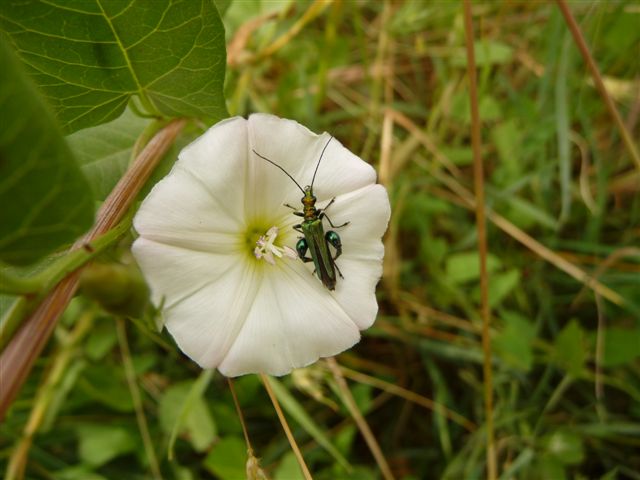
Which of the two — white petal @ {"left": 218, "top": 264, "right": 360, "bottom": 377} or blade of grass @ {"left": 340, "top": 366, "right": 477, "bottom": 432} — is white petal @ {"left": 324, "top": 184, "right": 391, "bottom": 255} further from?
blade of grass @ {"left": 340, "top": 366, "right": 477, "bottom": 432}

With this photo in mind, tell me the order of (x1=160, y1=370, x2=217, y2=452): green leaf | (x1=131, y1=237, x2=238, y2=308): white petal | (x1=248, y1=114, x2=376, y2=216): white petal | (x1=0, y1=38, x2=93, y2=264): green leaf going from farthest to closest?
1. (x1=160, y1=370, x2=217, y2=452): green leaf
2. (x1=248, y1=114, x2=376, y2=216): white petal
3. (x1=131, y1=237, x2=238, y2=308): white petal
4. (x1=0, y1=38, x2=93, y2=264): green leaf

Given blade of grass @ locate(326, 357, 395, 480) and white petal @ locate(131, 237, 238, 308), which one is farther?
blade of grass @ locate(326, 357, 395, 480)

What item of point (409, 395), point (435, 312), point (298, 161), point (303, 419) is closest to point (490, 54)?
point (435, 312)

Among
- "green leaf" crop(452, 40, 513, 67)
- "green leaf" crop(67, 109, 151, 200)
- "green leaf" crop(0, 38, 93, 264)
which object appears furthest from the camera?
"green leaf" crop(452, 40, 513, 67)

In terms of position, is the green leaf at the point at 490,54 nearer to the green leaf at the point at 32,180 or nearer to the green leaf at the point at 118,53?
the green leaf at the point at 118,53

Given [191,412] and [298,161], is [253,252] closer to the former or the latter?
[298,161]

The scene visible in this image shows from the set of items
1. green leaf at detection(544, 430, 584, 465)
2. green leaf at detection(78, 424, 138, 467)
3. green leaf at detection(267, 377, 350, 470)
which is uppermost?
green leaf at detection(267, 377, 350, 470)

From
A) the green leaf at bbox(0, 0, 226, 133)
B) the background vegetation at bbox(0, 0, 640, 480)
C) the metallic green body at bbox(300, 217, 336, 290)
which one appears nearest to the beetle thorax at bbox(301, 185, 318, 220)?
the metallic green body at bbox(300, 217, 336, 290)
